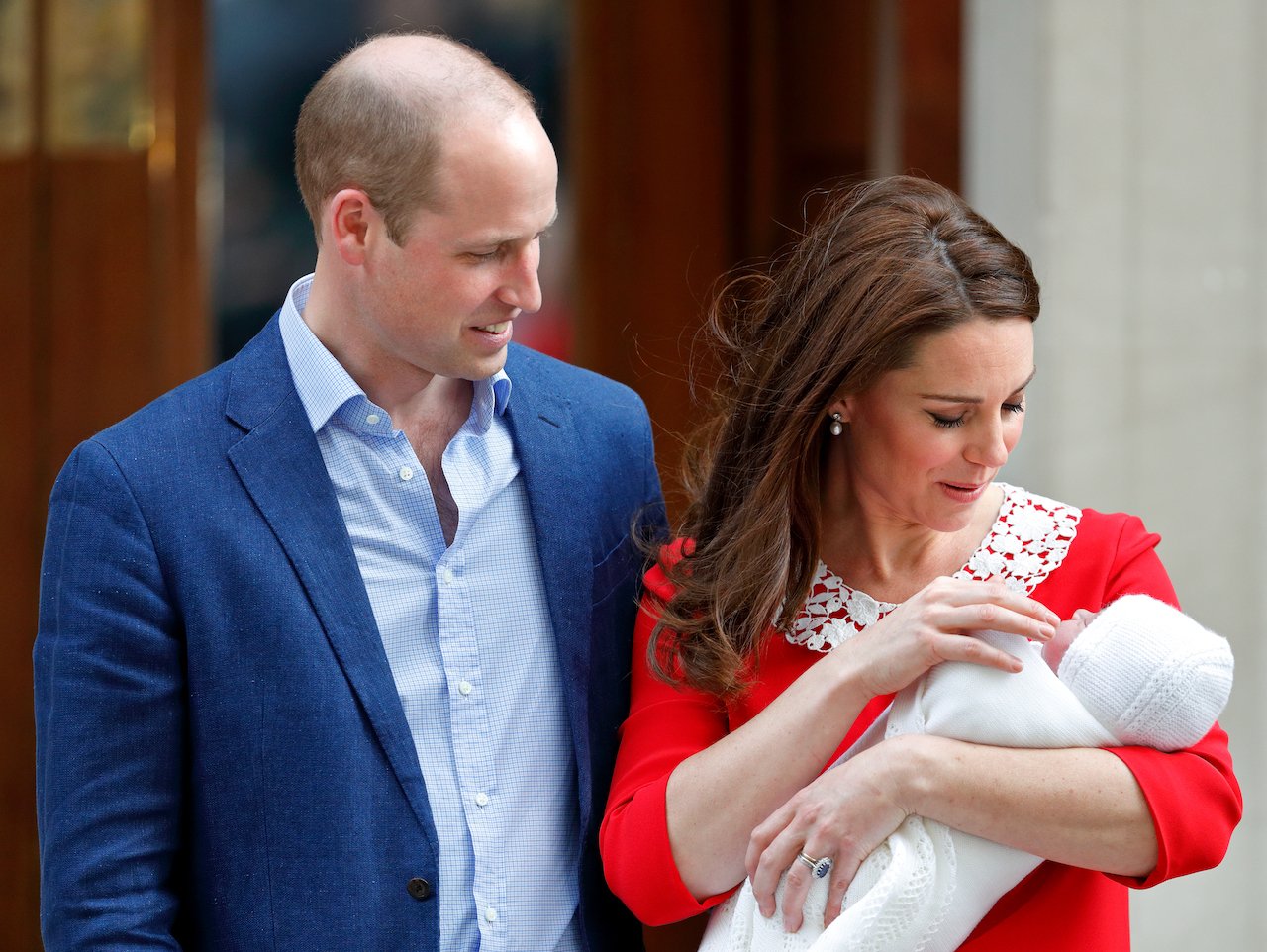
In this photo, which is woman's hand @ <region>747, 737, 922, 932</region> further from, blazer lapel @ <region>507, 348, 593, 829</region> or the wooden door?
the wooden door

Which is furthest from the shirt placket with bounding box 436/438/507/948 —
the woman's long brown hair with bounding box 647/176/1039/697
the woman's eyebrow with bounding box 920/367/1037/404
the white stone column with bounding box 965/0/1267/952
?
the white stone column with bounding box 965/0/1267/952

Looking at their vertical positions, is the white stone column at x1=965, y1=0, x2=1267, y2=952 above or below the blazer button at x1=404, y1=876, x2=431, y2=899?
above

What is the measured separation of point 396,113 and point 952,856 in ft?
3.67

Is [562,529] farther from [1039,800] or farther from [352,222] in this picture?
[1039,800]

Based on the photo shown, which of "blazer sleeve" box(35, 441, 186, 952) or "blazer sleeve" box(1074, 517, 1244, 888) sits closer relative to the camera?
"blazer sleeve" box(1074, 517, 1244, 888)

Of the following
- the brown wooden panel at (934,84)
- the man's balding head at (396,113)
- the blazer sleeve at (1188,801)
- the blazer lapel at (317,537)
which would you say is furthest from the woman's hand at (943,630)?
the brown wooden panel at (934,84)

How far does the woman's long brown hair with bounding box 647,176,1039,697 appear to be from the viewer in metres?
1.88

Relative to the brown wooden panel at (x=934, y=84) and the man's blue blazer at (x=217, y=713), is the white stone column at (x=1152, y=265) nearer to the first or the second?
the brown wooden panel at (x=934, y=84)

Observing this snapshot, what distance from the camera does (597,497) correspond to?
6.99ft

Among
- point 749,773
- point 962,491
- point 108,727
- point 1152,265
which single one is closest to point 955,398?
point 962,491

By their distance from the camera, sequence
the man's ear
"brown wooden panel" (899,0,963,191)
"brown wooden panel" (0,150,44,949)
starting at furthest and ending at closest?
"brown wooden panel" (899,0,963,191)
"brown wooden panel" (0,150,44,949)
the man's ear

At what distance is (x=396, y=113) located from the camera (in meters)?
1.94

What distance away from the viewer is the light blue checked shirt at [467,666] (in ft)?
6.29

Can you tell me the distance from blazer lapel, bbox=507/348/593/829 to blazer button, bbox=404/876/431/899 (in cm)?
22
